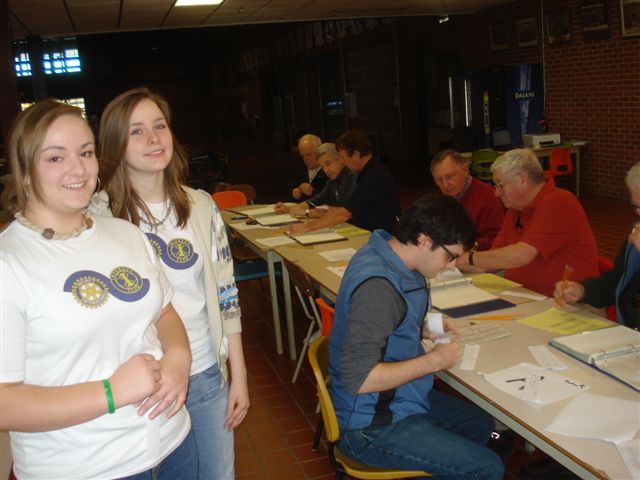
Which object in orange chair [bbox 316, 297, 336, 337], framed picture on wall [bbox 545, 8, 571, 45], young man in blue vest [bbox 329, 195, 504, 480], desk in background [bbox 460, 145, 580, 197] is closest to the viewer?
young man in blue vest [bbox 329, 195, 504, 480]

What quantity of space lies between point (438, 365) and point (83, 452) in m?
1.18

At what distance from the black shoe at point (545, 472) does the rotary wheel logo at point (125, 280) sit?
6.26 ft

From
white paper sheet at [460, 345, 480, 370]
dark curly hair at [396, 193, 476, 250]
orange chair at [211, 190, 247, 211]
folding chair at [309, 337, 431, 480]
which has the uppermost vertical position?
dark curly hair at [396, 193, 476, 250]

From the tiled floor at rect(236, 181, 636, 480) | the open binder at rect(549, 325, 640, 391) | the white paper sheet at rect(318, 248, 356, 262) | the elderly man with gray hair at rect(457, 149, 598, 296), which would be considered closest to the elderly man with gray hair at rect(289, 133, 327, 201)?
the tiled floor at rect(236, 181, 636, 480)

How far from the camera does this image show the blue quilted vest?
212 centimetres

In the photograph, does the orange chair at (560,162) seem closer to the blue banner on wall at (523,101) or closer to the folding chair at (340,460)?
the blue banner on wall at (523,101)

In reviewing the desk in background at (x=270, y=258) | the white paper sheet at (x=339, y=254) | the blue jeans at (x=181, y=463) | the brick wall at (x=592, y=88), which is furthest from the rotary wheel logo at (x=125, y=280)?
the brick wall at (x=592, y=88)

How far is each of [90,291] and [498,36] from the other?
1054 centimetres

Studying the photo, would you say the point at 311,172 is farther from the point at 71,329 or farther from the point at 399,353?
the point at 71,329

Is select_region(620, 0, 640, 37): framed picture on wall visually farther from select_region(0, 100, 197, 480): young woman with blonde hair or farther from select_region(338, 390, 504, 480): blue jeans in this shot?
select_region(0, 100, 197, 480): young woman with blonde hair

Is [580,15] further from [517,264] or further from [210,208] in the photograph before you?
[210,208]

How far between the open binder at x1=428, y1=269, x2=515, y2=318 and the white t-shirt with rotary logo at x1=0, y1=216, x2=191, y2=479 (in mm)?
1650

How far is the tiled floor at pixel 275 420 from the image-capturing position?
3.06m

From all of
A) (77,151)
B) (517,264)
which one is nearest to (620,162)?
(517,264)
